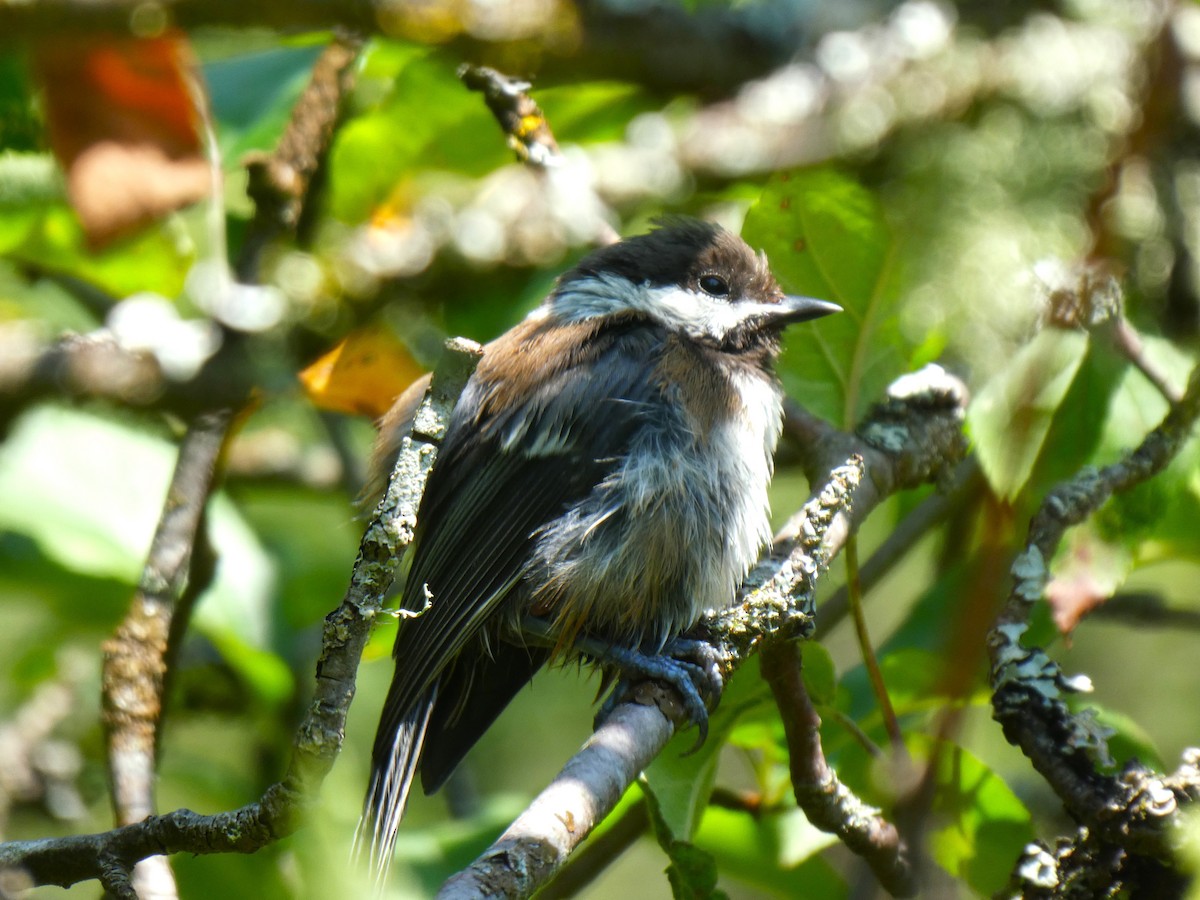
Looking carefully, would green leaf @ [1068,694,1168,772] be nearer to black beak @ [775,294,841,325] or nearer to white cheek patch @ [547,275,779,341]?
black beak @ [775,294,841,325]

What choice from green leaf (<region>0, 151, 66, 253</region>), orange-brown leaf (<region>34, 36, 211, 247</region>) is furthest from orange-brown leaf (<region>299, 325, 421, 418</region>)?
green leaf (<region>0, 151, 66, 253</region>)

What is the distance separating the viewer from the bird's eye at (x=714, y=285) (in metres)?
3.33

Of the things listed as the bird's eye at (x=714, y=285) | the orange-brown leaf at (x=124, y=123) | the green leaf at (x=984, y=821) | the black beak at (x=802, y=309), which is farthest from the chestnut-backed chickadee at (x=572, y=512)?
the orange-brown leaf at (x=124, y=123)

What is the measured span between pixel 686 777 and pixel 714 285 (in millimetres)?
1480

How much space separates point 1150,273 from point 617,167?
7.43 feet

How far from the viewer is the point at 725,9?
12.7ft

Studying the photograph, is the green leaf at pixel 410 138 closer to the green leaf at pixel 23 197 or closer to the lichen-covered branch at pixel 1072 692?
the green leaf at pixel 23 197

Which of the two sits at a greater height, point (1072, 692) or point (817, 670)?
point (817, 670)

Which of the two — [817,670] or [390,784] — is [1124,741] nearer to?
[817,670]

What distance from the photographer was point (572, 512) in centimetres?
290

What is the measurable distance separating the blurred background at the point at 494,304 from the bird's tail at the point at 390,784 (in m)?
0.16

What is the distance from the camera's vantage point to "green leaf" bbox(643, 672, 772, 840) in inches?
91.4

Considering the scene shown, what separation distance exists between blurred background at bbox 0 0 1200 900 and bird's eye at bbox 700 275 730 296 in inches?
12.9

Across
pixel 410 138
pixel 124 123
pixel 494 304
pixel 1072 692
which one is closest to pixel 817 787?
pixel 1072 692
